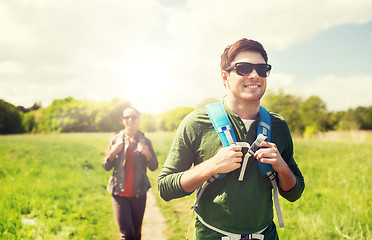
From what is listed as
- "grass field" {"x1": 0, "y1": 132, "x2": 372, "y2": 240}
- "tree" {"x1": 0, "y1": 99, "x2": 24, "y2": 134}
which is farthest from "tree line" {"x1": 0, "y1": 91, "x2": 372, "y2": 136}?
"grass field" {"x1": 0, "y1": 132, "x2": 372, "y2": 240}

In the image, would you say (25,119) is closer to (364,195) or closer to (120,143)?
(120,143)

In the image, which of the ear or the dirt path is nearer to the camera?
the ear

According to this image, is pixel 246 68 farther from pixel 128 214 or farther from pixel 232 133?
pixel 128 214

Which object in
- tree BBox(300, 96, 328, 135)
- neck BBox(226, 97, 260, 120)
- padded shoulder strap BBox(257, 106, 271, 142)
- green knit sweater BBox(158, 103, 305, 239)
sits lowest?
green knit sweater BBox(158, 103, 305, 239)

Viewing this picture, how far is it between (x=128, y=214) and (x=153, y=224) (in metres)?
2.28

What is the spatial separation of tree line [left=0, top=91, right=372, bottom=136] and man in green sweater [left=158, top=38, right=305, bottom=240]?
3.07m

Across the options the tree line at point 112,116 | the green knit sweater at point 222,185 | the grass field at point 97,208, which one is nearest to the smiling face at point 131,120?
the tree line at point 112,116

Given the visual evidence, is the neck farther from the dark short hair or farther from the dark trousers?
the dark trousers

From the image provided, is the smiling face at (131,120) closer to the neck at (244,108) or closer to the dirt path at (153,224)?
the dirt path at (153,224)

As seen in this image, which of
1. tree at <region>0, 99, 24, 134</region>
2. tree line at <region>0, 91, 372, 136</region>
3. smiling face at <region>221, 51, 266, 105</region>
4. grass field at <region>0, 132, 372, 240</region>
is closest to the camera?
smiling face at <region>221, 51, 266, 105</region>

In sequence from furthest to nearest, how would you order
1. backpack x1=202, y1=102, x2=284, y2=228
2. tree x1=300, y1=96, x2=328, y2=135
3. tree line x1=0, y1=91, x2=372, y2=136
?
tree x1=300, y1=96, x2=328, y2=135
tree line x1=0, y1=91, x2=372, y2=136
backpack x1=202, y1=102, x2=284, y2=228

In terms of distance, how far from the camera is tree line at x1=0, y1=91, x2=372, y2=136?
19.7 metres

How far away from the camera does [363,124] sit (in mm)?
61656

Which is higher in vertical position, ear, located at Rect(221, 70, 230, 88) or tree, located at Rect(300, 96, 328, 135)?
tree, located at Rect(300, 96, 328, 135)
